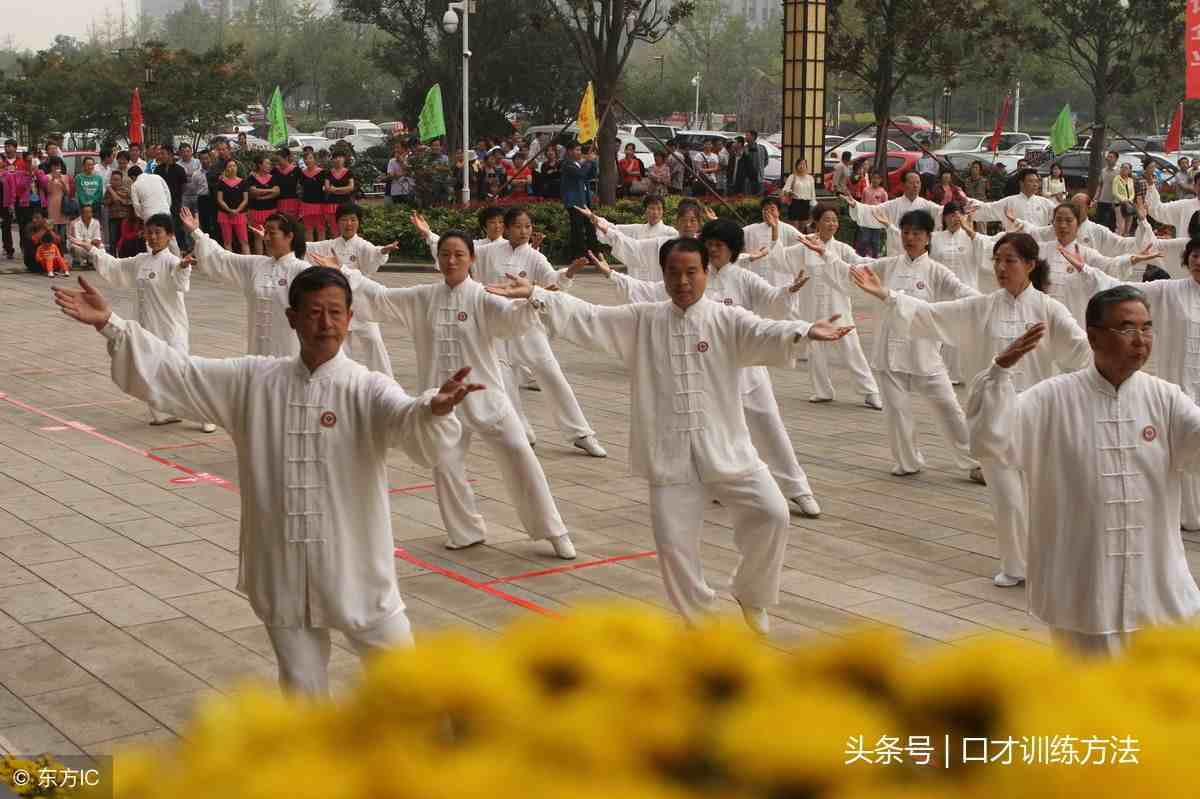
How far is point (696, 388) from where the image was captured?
252 inches

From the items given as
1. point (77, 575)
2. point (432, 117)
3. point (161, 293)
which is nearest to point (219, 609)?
point (77, 575)

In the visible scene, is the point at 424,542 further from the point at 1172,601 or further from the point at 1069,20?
the point at 1069,20

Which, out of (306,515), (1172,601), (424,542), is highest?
(306,515)

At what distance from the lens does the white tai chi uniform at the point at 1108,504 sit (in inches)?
190

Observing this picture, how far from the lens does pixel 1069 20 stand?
31.9 meters

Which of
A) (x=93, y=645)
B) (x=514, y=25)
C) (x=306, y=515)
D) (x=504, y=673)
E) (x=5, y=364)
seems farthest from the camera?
(x=514, y=25)

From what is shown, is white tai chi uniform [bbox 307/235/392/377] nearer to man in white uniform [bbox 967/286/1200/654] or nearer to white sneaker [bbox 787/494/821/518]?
white sneaker [bbox 787/494/821/518]

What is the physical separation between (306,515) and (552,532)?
3521mm

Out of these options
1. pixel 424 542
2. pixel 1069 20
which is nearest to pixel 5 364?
pixel 424 542

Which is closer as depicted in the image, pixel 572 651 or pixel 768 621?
pixel 572 651

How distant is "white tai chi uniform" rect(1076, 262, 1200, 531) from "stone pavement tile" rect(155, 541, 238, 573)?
513cm

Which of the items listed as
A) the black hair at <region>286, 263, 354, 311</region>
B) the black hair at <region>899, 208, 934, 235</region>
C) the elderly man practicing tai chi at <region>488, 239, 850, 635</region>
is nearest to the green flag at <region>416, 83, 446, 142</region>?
the black hair at <region>899, 208, 934, 235</region>

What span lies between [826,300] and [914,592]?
6818 mm

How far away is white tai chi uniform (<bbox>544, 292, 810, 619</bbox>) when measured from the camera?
6.38 meters
